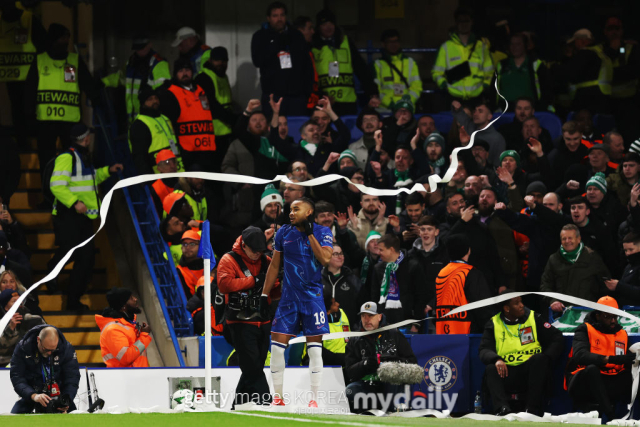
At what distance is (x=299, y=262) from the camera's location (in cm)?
1008

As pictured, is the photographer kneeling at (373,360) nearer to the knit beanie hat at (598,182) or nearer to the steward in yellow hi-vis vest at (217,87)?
the knit beanie hat at (598,182)

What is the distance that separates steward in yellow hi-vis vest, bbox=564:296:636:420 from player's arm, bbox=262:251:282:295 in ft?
9.45

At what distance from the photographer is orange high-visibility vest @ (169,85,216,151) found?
15453 mm

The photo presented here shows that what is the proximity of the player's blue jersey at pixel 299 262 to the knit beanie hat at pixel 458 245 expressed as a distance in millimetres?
2121

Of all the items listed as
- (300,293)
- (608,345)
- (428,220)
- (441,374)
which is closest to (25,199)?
(428,220)

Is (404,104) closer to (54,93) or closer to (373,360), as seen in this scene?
(54,93)

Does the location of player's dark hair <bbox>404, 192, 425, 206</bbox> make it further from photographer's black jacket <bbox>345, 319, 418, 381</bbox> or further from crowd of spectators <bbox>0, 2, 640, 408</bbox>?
photographer's black jacket <bbox>345, 319, 418, 381</bbox>

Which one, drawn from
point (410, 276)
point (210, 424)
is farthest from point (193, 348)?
point (210, 424)

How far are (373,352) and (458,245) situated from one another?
5.36 feet

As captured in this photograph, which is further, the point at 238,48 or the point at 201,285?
→ the point at 238,48

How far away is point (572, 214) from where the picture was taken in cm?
1308

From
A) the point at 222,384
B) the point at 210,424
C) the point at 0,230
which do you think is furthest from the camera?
the point at 0,230

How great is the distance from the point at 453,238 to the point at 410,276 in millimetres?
760

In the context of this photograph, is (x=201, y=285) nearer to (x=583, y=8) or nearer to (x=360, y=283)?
(x=360, y=283)
